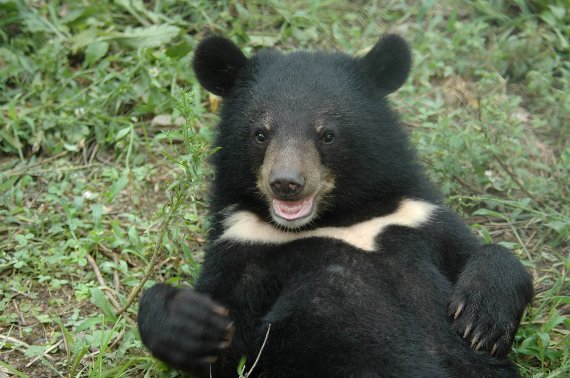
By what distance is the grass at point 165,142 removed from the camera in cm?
504

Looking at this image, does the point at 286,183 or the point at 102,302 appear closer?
the point at 286,183

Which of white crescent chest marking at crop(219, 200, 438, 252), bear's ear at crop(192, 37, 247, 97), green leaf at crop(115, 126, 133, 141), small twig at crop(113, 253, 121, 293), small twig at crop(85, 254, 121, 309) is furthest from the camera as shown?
green leaf at crop(115, 126, 133, 141)

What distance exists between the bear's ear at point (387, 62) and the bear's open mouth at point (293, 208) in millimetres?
942

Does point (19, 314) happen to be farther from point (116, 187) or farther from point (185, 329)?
point (185, 329)

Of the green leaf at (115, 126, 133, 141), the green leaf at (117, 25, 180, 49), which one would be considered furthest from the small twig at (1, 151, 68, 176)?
the green leaf at (117, 25, 180, 49)

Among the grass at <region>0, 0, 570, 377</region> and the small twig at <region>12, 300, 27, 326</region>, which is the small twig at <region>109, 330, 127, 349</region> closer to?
the grass at <region>0, 0, 570, 377</region>

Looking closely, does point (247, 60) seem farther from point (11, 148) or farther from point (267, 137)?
point (11, 148)

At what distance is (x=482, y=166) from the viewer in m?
6.30

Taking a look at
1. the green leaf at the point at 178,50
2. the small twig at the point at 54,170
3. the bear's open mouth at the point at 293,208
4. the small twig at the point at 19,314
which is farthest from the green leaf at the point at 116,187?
the bear's open mouth at the point at 293,208

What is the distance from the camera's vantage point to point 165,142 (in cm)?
676

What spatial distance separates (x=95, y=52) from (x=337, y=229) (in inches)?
132

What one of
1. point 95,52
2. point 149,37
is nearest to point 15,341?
point 95,52

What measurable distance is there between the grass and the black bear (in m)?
0.37

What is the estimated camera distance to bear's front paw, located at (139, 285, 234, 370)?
406cm
